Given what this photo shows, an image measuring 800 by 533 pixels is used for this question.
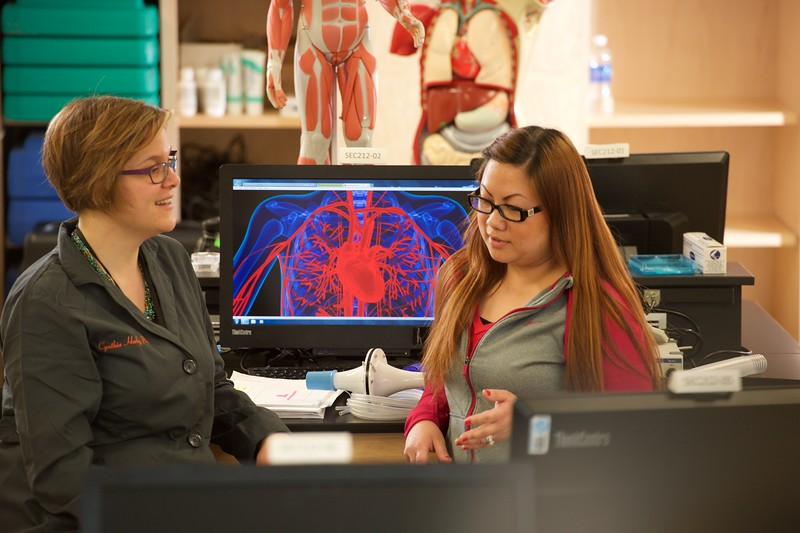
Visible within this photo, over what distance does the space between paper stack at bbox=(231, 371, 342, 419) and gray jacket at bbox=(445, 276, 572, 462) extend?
1.53 ft

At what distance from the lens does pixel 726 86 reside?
183 inches

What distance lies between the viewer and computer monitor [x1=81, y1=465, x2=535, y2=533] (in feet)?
2.99

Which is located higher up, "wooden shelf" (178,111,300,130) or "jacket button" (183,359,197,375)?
"wooden shelf" (178,111,300,130)

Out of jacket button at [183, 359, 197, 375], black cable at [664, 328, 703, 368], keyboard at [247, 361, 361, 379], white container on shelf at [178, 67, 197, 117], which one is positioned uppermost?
white container on shelf at [178, 67, 197, 117]

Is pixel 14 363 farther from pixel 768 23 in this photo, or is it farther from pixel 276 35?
pixel 768 23

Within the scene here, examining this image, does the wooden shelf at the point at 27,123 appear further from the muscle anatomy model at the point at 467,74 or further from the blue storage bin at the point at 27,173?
the muscle anatomy model at the point at 467,74

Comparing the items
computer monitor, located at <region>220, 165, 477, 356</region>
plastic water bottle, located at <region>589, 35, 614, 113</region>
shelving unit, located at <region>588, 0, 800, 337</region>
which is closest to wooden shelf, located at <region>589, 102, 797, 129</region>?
plastic water bottle, located at <region>589, 35, 614, 113</region>

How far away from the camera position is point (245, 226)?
8.00 ft

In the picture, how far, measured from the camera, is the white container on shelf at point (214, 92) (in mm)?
4184

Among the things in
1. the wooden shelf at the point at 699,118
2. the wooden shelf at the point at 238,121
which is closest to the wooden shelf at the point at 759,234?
the wooden shelf at the point at 699,118

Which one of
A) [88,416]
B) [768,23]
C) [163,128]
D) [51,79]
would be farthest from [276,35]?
[768,23]

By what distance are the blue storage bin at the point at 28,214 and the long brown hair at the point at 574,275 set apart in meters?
2.67

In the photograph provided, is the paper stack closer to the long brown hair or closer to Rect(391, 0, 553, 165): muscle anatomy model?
the long brown hair

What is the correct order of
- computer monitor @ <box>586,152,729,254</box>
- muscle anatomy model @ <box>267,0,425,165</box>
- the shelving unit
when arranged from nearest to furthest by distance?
1. computer monitor @ <box>586,152,729,254</box>
2. muscle anatomy model @ <box>267,0,425,165</box>
3. the shelving unit
